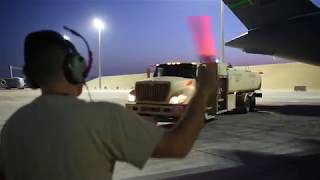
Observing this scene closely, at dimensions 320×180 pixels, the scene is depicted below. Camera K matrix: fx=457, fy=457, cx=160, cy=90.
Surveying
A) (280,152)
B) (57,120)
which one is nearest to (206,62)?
(57,120)

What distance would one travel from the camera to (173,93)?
1562 cm

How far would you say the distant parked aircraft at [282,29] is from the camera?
20812 mm

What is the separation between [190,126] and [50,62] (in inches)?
30.3

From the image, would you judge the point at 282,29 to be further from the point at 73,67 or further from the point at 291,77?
the point at 291,77

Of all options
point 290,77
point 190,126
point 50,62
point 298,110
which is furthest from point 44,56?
point 290,77

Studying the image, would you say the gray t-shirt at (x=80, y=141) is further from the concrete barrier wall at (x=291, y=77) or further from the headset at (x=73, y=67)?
the concrete barrier wall at (x=291, y=77)

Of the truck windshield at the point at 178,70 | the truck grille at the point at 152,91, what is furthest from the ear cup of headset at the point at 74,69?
the truck windshield at the point at 178,70

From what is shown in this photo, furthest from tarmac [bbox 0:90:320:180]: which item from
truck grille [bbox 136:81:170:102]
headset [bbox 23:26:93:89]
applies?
headset [bbox 23:26:93:89]

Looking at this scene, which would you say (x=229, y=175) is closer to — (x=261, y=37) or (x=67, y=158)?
(x=67, y=158)

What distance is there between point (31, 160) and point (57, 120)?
0.23 meters

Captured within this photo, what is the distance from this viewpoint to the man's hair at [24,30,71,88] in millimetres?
2301

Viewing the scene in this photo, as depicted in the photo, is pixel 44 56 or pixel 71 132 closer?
pixel 71 132

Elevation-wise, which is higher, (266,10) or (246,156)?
(266,10)

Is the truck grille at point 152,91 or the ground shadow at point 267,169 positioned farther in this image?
the truck grille at point 152,91
